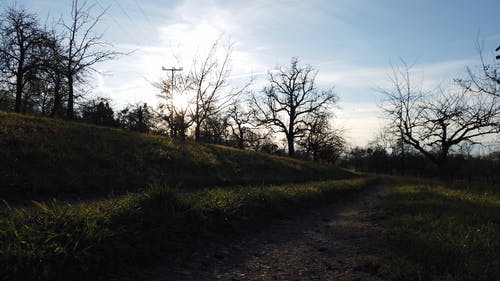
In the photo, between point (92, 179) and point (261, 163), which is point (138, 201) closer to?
point (92, 179)

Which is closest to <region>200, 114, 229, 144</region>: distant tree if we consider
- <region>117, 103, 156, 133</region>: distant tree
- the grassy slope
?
<region>117, 103, 156, 133</region>: distant tree

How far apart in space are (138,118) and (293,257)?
59.3 m

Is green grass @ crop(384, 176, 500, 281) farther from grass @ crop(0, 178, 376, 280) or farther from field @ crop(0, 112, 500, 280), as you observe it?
grass @ crop(0, 178, 376, 280)

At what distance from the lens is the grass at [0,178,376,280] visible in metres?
2.96

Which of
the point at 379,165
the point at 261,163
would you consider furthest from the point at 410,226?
the point at 379,165

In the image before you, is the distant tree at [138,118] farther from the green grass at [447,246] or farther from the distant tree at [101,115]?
the green grass at [447,246]

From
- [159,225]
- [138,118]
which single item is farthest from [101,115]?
[159,225]

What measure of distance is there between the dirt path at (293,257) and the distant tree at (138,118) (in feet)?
173

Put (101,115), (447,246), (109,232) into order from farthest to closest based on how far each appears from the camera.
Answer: (101,115), (447,246), (109,232)

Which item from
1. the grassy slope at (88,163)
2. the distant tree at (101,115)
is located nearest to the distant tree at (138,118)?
the distant tree at (101,115)

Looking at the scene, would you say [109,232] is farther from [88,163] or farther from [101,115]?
[101,115]

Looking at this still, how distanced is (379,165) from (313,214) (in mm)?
76781

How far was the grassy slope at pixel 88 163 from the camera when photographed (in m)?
7.54

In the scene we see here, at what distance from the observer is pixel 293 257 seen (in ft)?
14.9
